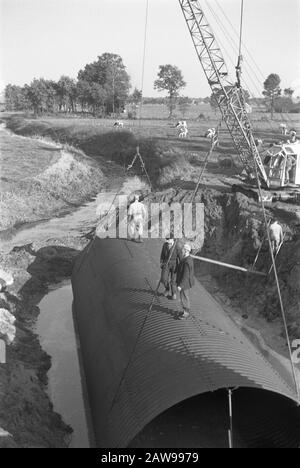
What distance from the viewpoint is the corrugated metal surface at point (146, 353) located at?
7934mm

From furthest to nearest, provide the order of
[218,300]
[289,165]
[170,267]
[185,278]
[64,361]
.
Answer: [289,165], [218,300], [64,361], [170,267], [185,278]

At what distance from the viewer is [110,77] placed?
3533 inches

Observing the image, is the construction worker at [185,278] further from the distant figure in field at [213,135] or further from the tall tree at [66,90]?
the tall tree at [66,90]

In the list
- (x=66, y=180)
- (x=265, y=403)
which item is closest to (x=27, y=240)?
(x=66, y=180)

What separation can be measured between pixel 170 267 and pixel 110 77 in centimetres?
8467

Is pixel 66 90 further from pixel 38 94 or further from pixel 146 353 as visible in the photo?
pixel 146 353

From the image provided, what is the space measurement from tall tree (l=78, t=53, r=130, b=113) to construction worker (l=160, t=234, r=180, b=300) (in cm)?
7774

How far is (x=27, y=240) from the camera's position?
24547mm

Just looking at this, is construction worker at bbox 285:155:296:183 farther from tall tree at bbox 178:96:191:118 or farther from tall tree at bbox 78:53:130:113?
tall tree at bbox 178:96:191:118

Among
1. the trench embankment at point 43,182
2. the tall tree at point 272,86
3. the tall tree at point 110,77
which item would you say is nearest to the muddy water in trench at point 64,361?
the trench embankment at point 43,182

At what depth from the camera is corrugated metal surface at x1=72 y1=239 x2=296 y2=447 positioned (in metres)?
7.93

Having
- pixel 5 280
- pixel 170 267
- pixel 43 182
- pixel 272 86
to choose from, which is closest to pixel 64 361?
pixel 5 280

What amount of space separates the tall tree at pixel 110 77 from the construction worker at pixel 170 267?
3061 inches
